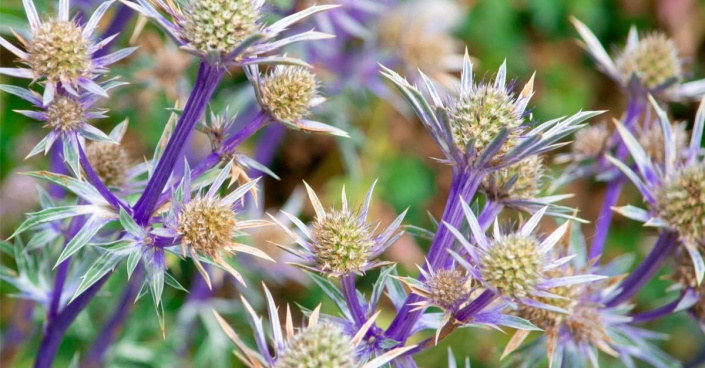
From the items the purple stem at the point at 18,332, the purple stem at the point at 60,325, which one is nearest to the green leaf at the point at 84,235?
the purple stem at the point at 60,325

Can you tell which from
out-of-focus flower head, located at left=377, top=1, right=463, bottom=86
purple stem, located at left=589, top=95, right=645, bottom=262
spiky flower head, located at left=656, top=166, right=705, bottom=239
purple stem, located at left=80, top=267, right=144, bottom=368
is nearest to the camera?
spiky flower head, located at left=656, top=166, right=705, bottom=239

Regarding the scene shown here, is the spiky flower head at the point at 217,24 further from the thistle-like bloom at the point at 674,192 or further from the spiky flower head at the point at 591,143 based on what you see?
the spiky flower head at the point at 591,143

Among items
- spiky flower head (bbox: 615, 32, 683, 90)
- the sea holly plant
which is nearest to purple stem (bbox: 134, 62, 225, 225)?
the sea holly plant

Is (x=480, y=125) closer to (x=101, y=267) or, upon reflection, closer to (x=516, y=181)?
(x=516, y=181)

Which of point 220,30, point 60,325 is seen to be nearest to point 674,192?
point 220,30

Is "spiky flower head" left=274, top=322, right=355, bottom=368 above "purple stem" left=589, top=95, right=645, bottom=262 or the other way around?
the other way around

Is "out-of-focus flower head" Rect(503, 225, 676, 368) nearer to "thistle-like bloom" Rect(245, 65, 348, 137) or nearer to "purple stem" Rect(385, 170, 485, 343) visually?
"purple stem" Rect(385, 170, 485, 343)

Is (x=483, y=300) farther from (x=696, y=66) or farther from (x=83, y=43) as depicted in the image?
(x=696, y=66)
